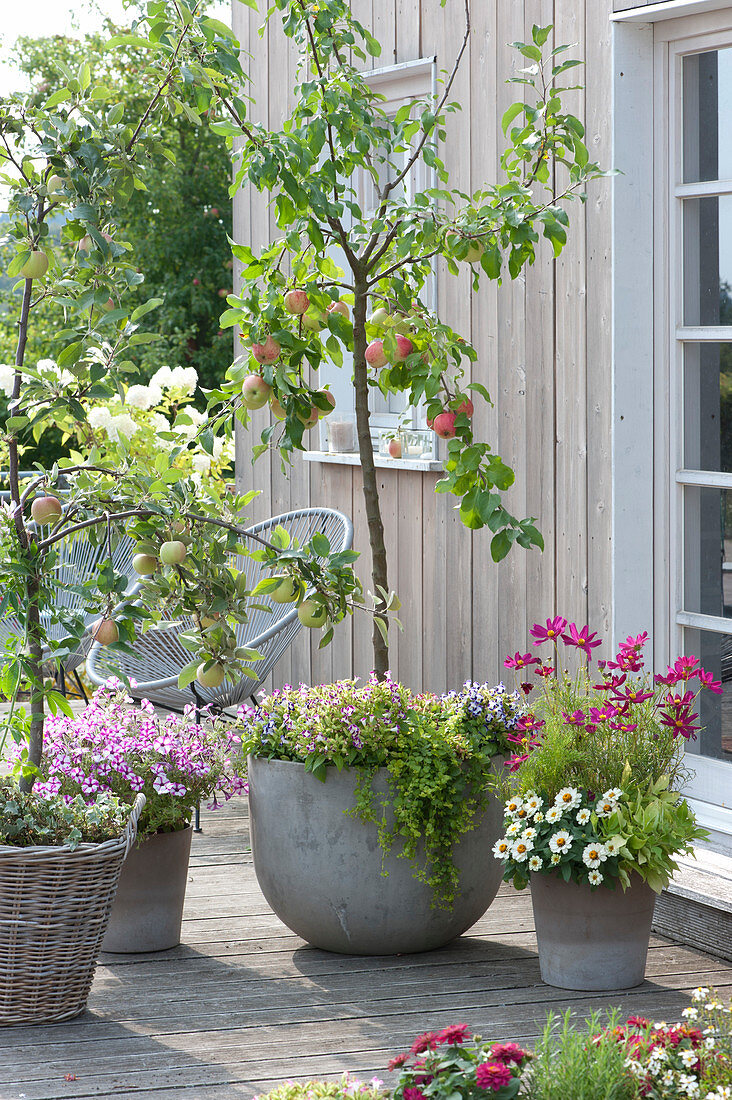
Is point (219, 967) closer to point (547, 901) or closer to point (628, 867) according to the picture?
point (547, 901)

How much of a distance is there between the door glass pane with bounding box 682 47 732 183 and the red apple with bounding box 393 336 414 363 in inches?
31.5

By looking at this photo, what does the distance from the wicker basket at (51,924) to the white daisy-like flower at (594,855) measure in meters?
0.95

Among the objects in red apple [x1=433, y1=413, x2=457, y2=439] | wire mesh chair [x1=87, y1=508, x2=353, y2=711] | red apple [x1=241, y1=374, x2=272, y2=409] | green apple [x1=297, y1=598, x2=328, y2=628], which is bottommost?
wire mesh chair [x1=87, y1=508, x2=353, y2=711]

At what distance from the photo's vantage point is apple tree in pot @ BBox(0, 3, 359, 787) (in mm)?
2625

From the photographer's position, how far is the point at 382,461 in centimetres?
439

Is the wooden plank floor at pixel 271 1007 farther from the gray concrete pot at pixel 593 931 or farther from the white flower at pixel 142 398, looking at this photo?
the white flower at pixel 142 398

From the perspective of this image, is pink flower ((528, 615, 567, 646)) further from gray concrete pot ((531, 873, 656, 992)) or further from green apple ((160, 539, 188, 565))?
green apple ((160, 539, 188, 565))

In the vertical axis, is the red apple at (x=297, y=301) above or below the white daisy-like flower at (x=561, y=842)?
above

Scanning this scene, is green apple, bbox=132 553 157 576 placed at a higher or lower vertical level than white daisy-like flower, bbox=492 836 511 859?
higher

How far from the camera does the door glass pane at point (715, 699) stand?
325 cm

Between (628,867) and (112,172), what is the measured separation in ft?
5.80

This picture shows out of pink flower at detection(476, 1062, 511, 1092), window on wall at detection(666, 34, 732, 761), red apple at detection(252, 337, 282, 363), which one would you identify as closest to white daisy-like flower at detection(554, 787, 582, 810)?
window on wall at detection(666, 34, 732, 761)

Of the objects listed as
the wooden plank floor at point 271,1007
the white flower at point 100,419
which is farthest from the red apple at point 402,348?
the white flower at point 100,419

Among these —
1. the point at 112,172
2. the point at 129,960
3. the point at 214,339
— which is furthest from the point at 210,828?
the point at 214,339
